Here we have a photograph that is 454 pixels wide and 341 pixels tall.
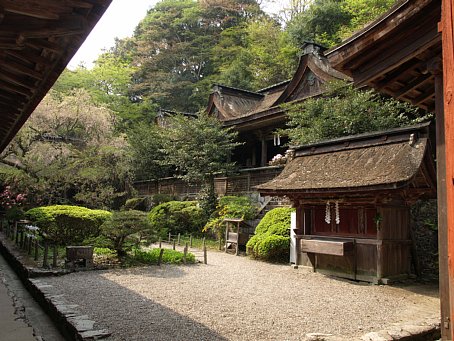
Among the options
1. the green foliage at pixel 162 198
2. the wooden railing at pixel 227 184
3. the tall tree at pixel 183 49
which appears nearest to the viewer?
the wooden railing at pixel 227 184

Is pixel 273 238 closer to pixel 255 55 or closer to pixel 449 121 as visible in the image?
pixel 449 121

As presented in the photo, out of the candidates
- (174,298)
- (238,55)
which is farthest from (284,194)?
(238,55)

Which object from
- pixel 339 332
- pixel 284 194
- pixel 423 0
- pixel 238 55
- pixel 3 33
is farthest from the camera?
pixel 238 55

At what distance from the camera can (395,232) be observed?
10.5 meters

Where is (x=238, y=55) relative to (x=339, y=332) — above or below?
above

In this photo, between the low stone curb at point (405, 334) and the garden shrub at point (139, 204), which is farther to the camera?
the garden shrub at point (139, 204)

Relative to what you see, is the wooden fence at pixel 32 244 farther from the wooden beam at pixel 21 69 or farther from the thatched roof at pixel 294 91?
the thatched roof at pixel 294 91

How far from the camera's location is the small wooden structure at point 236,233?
15.6m

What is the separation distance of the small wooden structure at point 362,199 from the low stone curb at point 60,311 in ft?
22.7

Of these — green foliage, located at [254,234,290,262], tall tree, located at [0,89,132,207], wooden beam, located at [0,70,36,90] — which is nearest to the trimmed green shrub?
tall tree, located at [0,89,132,207]

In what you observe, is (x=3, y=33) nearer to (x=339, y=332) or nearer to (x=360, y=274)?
(x=339, y=332)

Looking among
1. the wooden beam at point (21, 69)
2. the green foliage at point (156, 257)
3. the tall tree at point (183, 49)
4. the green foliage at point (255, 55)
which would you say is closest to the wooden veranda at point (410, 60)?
the wooden beam at point (21, 69)

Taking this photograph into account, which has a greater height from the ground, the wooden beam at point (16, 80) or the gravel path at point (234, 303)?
the wooden beam at point (16, 80)

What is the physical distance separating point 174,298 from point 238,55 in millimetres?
33469
